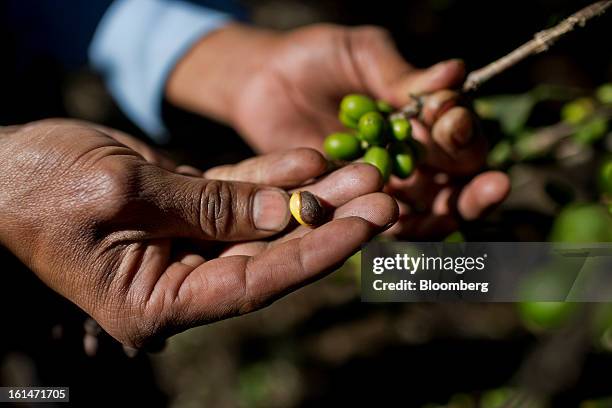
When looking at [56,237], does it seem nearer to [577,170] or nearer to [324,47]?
[324,47]

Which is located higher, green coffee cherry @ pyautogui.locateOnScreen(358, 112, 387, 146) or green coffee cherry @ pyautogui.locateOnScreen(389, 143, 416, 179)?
green coffee cherry @ pyautogui.locateOnScreen(358, 112, 387, 146)

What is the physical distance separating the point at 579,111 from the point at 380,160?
150 cm

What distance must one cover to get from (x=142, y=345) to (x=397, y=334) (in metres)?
2.69

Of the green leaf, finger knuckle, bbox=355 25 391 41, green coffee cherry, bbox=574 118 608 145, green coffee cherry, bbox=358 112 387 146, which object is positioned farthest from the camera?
finger knuckle, bbox=355 25 391 41

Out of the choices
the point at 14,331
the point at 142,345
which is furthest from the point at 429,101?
the point at 14,331

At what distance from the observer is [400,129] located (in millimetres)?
2102

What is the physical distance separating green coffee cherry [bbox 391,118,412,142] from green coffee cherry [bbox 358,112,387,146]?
0.06m

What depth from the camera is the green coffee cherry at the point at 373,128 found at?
1995 millimetres

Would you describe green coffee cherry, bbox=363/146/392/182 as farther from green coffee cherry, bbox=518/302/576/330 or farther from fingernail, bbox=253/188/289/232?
green coffee cherry, bbox=518/302/576/330

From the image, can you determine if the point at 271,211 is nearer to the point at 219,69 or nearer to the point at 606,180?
the point at 606,180

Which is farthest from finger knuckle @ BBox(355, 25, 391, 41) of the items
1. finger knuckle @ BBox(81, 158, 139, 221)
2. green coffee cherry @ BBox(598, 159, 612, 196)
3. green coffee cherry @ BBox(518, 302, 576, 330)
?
green coffee cherry @ BBox(518, 302, 576, 330)

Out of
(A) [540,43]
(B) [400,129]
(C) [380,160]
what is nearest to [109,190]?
(C) [380,160]

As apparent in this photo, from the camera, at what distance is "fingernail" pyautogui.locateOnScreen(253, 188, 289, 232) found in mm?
2051
